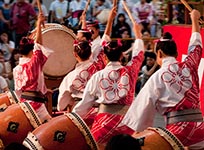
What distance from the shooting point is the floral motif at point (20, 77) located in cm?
606

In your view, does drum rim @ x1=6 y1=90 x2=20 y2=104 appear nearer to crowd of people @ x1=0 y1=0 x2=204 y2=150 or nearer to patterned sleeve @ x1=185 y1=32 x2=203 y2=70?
crowd of people @ x1=0 y1=0 x2=204 y2=150

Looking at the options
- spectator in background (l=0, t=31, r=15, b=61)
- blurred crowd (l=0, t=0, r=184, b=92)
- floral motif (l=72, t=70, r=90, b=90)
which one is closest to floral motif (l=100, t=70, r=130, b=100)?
floral motif (l=72, t=70, r=90, b=90)

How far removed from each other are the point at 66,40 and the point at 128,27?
3.78 m

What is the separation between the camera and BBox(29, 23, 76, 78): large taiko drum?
752 cm

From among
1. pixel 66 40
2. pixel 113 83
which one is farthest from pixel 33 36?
pixel 113 83

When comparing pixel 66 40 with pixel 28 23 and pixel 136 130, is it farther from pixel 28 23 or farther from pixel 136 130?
pixel 28 23

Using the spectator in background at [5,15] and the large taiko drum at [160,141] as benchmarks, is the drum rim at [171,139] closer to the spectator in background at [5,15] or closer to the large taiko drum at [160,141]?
the large taiko drum at [160,141]

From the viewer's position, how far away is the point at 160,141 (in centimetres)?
461

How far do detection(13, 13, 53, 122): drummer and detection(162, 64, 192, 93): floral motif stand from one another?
4.76ft

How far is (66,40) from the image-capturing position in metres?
7.58

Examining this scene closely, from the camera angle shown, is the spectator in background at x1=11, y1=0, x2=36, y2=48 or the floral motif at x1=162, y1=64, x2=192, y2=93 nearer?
the floral motif at x1=162, y1=64, x2=192, y2=93

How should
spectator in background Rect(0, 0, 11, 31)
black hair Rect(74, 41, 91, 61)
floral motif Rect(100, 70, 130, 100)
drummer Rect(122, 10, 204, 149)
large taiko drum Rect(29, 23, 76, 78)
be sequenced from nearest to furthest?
drummer Rect(122, 10, 204, 149)
floral motif Rect(100, 70, 130, 100)
black hair Rect(74, 41, 91, 61)
large taiko drum Rect(29, 23, 76, 78)
spectator in background Rect(0, 0, 11, 31)

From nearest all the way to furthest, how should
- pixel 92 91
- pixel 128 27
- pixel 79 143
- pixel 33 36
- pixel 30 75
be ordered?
pixel 79 143
pixel 92 91
pixel 30 75
pixel 33 36
pixel 128 27

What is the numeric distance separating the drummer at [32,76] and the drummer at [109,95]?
2.34 feet
